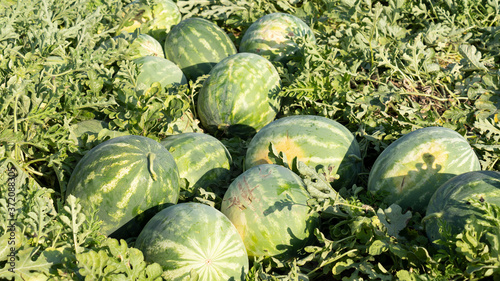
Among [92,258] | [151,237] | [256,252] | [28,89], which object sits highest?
[28,89]

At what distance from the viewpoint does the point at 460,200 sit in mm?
2295

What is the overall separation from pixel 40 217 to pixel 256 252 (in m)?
1.21

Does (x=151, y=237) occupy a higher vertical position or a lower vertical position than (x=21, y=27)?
lower

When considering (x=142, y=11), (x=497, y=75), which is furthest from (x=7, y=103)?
(x=497, y=75)

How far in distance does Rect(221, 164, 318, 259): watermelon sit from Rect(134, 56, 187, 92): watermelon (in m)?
1.64

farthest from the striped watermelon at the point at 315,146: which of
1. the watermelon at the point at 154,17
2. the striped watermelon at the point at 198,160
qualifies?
the watermelon at the point at 154,17

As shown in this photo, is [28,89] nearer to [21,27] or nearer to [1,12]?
[21,27]

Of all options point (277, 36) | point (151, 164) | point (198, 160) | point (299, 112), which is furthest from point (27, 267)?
point (277, 36)

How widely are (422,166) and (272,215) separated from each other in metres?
1.00

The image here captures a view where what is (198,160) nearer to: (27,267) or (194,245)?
(194,245)

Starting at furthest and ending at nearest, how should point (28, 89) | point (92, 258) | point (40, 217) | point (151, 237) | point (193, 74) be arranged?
point (193, 74), point (28, 89), point (151, 237), point (40, 217), point (92, 258)

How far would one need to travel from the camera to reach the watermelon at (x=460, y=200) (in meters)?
2.24

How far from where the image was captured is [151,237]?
2.44 metres

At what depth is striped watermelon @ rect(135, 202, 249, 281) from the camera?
7.63 feet
